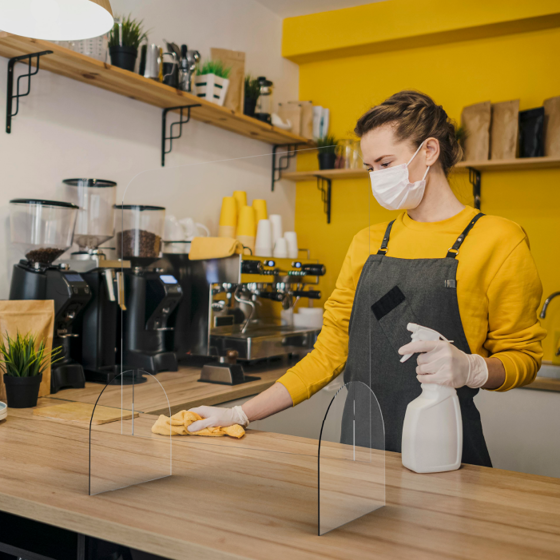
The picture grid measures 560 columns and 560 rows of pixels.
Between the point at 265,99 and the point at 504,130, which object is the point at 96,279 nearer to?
the point at 265,99

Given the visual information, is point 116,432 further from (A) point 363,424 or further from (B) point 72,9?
(B) point 72,9

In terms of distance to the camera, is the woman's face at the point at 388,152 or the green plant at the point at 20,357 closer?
the woman's face at the point at 388,152

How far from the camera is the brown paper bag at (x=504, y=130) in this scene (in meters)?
2.99

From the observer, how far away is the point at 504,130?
3018 mm

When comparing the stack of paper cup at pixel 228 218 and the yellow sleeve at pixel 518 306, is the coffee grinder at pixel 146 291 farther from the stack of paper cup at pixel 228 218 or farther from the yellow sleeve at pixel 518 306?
the yellow sleeve at pixel 518 306

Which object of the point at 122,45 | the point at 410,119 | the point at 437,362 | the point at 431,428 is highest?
the point at 122,45

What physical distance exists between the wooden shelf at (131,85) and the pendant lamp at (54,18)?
490 mm

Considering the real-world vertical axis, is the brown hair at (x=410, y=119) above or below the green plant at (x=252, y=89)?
below

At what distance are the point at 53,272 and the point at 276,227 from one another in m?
0.94

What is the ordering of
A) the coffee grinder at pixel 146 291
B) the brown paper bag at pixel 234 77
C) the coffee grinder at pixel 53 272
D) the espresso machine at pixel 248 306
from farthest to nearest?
1. the brown paper bag at pixel 234 77
2. the coffee grinder at pixel 53 272
3. the coffee grinder at pixel 146 291
4. the espresso machine at pixel 248 306

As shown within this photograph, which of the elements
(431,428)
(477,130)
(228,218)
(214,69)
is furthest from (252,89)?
(431,428)

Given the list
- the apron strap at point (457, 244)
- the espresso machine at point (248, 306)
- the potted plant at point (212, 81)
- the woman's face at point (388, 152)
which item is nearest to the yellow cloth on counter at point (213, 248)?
the espresso machine at point (248, 306)

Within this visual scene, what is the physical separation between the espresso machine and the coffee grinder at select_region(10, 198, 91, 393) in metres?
0.62

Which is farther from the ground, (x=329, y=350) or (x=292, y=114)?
(x=292, y=114)
